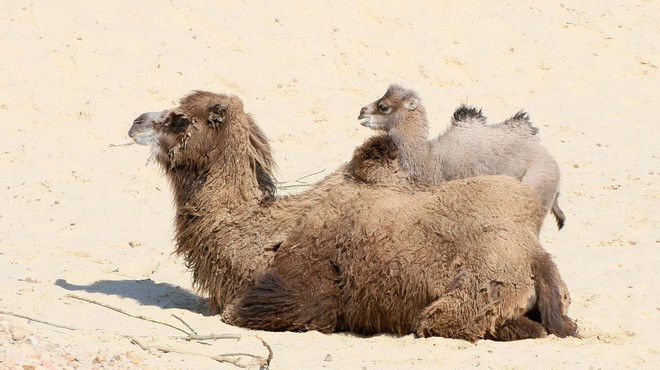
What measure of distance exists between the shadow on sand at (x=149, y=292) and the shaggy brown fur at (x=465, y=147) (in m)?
2.01

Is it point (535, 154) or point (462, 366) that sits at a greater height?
point (535, 154)

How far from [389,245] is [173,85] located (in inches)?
294

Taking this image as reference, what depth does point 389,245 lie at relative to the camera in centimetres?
848

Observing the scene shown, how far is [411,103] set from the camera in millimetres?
11086

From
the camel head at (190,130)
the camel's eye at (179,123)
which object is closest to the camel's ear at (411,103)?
the camel head at (190,130)

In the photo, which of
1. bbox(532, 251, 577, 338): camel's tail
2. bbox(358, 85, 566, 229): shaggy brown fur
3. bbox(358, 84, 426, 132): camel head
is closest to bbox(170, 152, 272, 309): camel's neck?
bbox(358, 85, 566, 229): shaggy brown fur

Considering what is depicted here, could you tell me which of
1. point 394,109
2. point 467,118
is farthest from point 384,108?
point 467,118

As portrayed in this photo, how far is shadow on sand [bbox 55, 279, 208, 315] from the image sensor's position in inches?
372

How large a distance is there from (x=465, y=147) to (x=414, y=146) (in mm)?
462

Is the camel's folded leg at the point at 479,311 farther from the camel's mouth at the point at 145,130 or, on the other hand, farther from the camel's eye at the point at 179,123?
the camel's mouth at the point at 145,130

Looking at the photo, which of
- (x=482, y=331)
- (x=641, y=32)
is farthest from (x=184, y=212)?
(x=641, y=32)

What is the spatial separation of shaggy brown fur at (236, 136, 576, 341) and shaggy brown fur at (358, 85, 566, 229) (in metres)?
1.26

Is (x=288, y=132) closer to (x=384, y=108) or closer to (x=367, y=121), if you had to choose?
(x=367, y=121)

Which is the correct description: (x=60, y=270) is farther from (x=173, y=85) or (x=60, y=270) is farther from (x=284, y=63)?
(x=284, y=63)
